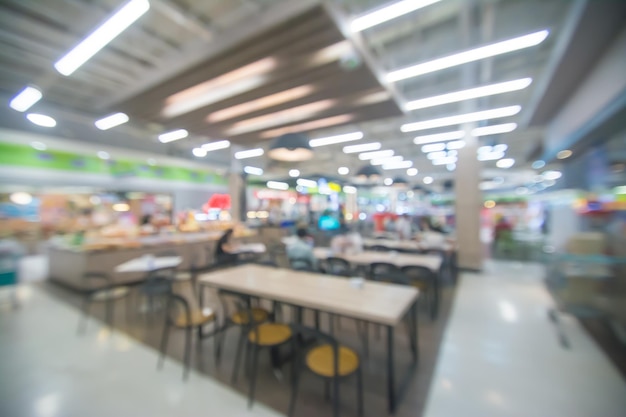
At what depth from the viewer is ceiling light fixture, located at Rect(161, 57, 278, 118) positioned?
367cm

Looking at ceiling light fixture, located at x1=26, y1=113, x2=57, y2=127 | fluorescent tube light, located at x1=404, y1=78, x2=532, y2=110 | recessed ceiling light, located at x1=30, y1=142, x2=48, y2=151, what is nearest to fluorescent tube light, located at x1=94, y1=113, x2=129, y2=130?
ceiling light fixture, located at x1=26, y1=113, x2=57, y2=127

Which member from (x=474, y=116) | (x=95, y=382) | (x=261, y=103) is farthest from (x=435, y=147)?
(x=95, y=382)

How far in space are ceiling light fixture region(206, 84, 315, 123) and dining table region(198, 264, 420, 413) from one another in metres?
3.19

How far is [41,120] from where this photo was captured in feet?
19.3

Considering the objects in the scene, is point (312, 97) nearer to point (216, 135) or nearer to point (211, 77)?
point (211, 77)

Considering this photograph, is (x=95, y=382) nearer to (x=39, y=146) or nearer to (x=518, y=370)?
(x=518, y=370)

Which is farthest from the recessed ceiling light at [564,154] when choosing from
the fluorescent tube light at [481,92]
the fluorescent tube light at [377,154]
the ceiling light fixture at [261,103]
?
the fluorescent tube light at [377,154]

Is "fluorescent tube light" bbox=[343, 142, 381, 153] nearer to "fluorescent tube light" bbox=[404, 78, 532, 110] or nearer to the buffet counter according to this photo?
"fluorescent tube light" bbox=[404, 78, 532, 110]

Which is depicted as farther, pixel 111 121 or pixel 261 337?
pixel 111 121

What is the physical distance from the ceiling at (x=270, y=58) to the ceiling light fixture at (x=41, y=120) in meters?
0.16

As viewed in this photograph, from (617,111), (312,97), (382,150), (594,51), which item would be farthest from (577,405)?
(382,150)

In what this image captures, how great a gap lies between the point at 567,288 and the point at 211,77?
6.40m

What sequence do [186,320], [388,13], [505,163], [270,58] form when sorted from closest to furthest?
[186,320] < [388,13] < [270,58] < [505,163]

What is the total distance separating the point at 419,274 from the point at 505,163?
1182cm
